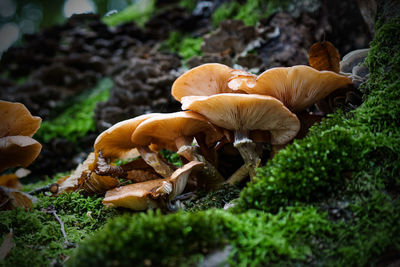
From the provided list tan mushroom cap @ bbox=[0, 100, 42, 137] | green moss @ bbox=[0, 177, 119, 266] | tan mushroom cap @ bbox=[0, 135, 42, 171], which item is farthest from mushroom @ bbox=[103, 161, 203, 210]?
tan mushroom cap @ bbox=[0, 100, 42, 137]

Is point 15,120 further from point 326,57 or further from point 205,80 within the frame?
point 326,57

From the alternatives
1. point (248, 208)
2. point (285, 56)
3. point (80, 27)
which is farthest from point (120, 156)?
point (80, 27)

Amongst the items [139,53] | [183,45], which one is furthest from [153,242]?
[139,53]

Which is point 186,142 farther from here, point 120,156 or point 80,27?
point 80,27

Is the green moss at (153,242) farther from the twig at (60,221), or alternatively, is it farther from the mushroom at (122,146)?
the mushroom at (122,146)

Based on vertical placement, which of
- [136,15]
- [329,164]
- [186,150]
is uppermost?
[136,15]

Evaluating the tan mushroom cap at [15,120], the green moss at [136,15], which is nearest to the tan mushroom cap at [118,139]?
the tan mushroom cap at [15,120]
